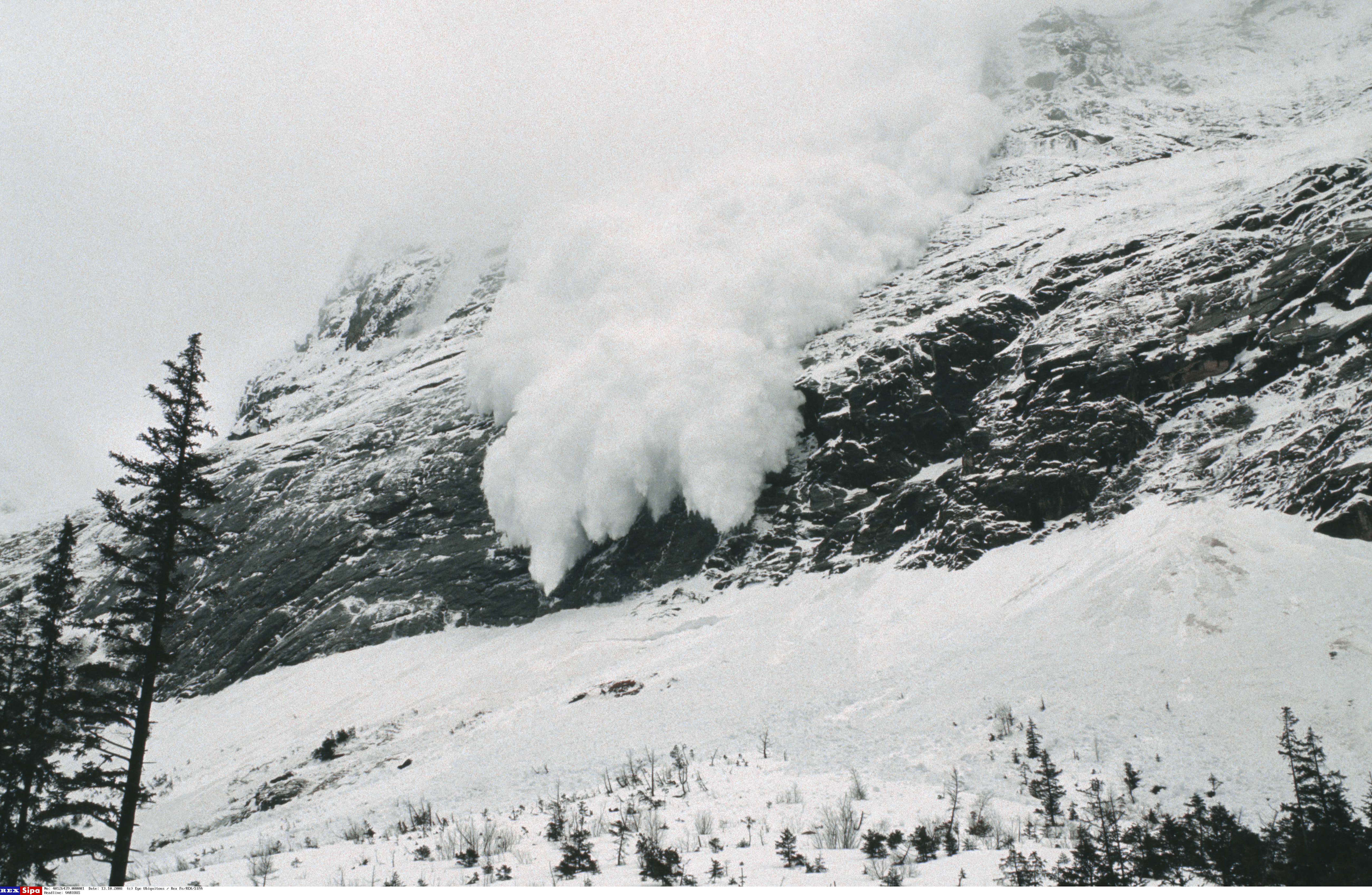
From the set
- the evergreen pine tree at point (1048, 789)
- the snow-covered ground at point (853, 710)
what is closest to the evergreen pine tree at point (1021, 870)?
the snow-covered ground at point (853, 710)

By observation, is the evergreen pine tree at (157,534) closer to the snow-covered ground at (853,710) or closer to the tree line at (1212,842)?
the snow-covered ground at (853,710)

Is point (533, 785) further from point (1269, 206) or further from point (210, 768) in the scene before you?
point (1269, 206)

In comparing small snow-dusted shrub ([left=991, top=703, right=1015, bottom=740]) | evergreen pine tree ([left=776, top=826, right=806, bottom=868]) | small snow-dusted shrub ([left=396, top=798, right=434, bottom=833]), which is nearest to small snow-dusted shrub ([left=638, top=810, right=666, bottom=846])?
evergreen pine tree ([left=776, top=826, right=806, bottom=868])

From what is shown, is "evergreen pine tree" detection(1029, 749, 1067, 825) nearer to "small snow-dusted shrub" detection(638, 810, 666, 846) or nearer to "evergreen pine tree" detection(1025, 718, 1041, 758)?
"evergreen pine tree" detection(1025, 718, 1041, 758)

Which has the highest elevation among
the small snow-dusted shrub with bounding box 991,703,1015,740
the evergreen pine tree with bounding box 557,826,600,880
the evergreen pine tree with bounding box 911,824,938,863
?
the small snow-dusted shrub with bounding box 991,703,1015,740

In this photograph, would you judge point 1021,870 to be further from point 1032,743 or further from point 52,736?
point 52,736
